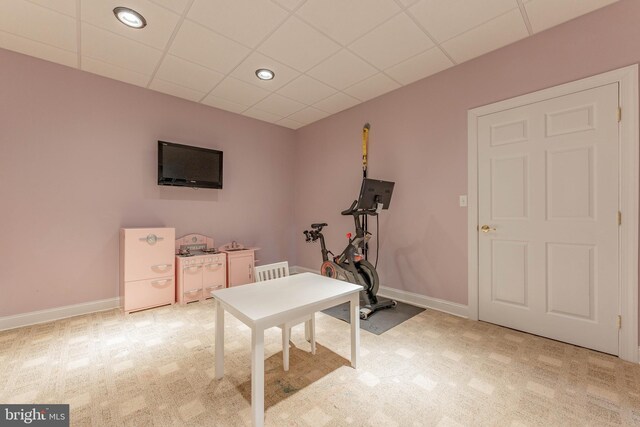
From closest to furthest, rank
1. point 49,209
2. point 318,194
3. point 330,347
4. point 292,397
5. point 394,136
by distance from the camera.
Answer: point 292,397 < point 330,347 < point 49,209 < point 394,136 < point 318,194

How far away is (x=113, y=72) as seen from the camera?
119 inches

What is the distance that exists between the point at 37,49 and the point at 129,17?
130cm

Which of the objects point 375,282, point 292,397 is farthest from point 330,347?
point 375,282

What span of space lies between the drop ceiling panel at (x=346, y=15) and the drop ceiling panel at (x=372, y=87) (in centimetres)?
85

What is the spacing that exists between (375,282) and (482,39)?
264 cm

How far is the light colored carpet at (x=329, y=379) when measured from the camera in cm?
148

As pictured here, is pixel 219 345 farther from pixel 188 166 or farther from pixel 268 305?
pixel 188 166

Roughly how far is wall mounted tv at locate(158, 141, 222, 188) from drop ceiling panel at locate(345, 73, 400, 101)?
213 centimetres

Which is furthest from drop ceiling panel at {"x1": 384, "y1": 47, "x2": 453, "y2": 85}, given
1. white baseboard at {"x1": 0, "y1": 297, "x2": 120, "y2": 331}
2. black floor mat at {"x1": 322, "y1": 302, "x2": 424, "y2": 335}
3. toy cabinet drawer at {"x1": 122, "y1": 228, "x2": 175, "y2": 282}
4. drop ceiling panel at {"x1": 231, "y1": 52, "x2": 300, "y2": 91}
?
white baseboard at {"x1": 0, "y1": 297, "x2": 120, "y2": 331}

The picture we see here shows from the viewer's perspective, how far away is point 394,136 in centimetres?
348

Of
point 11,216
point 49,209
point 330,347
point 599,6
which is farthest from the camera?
point 49,209

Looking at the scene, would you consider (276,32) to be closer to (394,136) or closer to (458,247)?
(394,136)

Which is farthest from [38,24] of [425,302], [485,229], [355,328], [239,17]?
[425,302]

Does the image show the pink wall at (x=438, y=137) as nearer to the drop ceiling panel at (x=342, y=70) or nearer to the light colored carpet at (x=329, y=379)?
the drop ceiling panel at (x=342, y=70)
